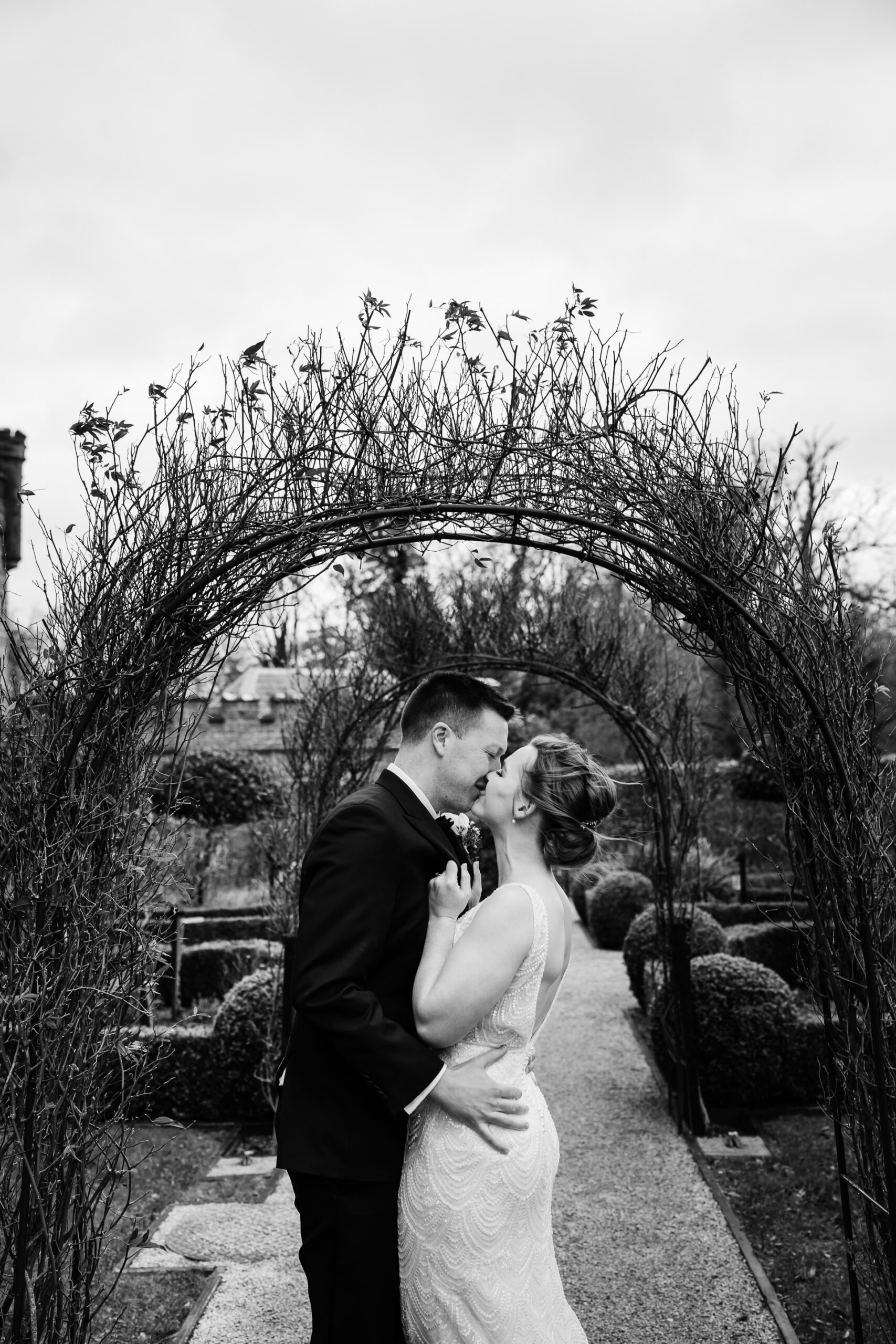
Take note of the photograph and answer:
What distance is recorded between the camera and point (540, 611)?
7.68 m

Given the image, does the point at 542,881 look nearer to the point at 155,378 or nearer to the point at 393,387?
the point at 393,387

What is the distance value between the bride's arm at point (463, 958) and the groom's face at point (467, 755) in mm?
250

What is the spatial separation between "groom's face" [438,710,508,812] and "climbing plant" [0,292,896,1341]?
1.92ft

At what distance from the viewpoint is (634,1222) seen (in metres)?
5.30

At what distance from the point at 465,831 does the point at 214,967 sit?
5.94 meters

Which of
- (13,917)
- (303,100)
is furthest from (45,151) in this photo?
(13,917)

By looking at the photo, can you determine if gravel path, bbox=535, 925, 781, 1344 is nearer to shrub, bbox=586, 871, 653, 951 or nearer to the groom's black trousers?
the groom's black trousers

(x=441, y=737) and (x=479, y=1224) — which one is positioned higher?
(x=441, y=737)

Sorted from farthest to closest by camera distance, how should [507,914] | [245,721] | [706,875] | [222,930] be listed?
[245,721] → [706,875] → [222,930] → [507,914]

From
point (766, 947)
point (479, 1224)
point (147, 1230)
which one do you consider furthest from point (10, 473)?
point (766, 947)

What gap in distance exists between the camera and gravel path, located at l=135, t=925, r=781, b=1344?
4.20 metres

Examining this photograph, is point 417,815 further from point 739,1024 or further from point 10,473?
point 10,473

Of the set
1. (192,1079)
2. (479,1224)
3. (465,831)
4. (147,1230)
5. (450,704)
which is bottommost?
(192,1079)

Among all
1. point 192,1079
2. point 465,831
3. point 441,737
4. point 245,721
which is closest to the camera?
point 441,737
